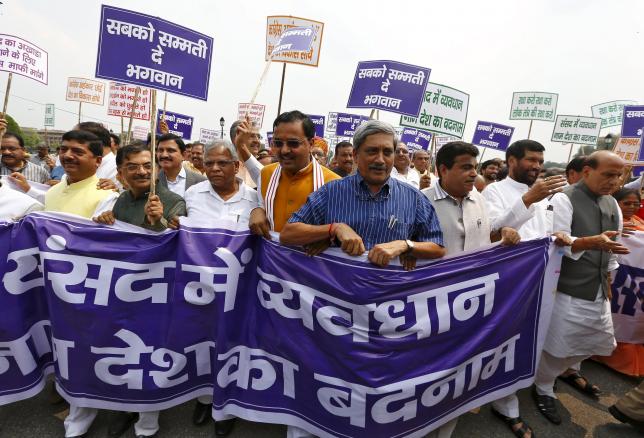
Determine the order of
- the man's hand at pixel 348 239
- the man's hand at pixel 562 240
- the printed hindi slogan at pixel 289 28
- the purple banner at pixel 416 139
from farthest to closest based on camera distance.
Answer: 1. the purple banner at pixel 416 139
2. the printed hindi slogan at pixel 289 28
3. the man's hand at pixel 562 240
4. the man's hand at pixel 348 239

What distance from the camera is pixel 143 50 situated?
9.97 feet

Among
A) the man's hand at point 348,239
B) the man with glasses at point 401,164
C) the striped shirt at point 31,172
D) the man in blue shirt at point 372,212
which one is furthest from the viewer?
the man with glasses at point 401,164

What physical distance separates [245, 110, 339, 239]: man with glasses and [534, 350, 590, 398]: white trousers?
2.49m

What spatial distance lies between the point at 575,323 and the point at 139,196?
369cm

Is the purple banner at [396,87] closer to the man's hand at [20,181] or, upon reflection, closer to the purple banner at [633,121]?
the man's hand at [20,181]

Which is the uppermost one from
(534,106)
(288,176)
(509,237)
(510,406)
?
(534,106)

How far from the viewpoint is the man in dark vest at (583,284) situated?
2957 millimetres

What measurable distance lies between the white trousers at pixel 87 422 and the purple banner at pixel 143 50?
2535mm

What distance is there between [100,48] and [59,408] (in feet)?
9.44

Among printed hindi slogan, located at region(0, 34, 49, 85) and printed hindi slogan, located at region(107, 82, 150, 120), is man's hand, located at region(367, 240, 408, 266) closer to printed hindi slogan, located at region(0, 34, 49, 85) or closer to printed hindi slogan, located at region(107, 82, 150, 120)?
printed hindi slogan, located at region(0, 34, 49, 85)

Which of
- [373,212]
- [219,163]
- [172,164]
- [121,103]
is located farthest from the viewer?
[121,103]

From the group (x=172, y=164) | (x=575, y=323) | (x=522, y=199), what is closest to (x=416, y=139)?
(x=172, y=164)

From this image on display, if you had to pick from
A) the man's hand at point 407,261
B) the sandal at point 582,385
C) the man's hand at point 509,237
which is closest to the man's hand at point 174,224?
the man's hand at point 407,261

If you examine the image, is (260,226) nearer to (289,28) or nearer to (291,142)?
(291,142)
